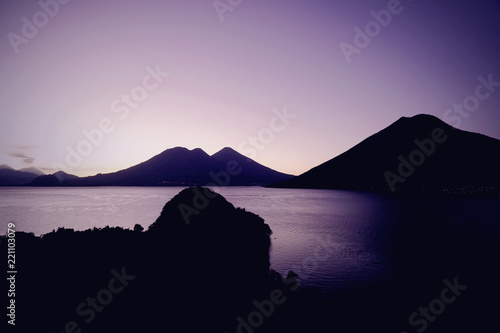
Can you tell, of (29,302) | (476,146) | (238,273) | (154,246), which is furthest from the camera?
(476,146)

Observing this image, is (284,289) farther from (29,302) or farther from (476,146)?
(476,146)

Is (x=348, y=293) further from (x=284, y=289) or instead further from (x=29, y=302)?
(x=29, y=302)

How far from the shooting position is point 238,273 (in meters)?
20.0

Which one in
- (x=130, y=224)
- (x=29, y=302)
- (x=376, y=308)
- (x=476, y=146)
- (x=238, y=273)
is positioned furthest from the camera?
(x=476, y=146)

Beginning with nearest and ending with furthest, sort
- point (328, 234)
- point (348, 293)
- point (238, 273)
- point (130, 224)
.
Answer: point (348, 293) → point (238, 273) → point (328, 234) → point (130, 224)

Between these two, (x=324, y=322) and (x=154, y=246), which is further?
(x=154, y=246)

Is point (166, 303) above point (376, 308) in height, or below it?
above

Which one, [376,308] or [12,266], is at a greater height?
[12,266]

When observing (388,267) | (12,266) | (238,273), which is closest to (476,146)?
(388,267)

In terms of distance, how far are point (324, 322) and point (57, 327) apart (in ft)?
46.2

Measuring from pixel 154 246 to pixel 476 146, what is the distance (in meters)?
253

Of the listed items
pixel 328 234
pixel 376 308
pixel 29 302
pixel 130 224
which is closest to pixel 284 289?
pixel 376 308

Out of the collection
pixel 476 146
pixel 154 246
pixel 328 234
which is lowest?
pixel 328 234

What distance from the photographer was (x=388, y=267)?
81.6 feet
